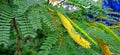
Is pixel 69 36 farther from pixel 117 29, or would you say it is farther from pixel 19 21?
pixel 117 29

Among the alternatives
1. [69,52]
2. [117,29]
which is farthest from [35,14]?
[117,29]

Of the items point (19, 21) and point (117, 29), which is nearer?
point (19, 21)

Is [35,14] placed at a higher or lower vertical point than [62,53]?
higher

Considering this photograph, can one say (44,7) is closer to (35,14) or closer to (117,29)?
(35,14)

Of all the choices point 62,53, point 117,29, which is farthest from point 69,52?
point 117,29

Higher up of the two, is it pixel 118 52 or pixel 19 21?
pixel 19 21

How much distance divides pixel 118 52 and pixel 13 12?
0.38m

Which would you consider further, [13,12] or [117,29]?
[117,29]

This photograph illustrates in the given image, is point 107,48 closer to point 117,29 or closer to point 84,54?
point 84,54

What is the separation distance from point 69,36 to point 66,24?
0.06m

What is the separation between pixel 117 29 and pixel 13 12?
487mm

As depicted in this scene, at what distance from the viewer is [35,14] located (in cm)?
96

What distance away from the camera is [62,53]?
3.10 feet

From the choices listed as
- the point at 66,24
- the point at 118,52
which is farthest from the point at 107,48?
the point at 66,24
